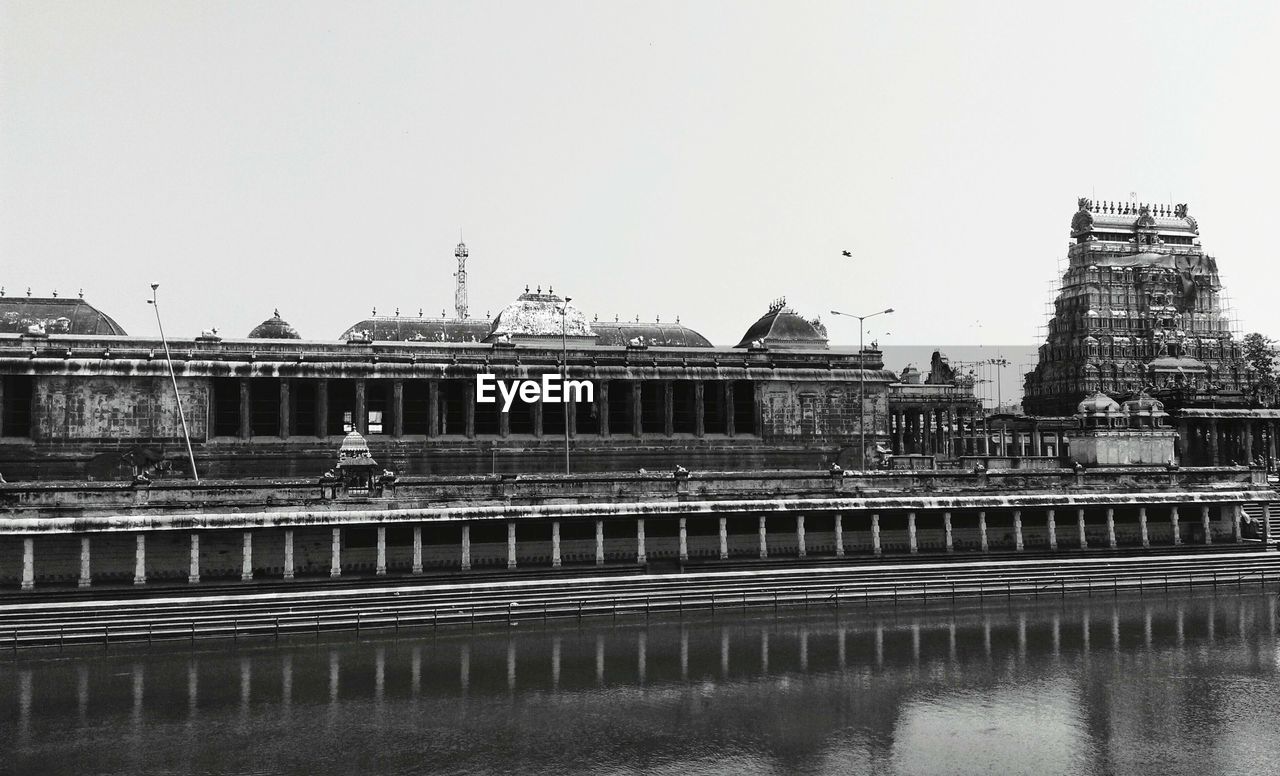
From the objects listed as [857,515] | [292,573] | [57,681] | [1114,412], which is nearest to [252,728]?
[57,681]

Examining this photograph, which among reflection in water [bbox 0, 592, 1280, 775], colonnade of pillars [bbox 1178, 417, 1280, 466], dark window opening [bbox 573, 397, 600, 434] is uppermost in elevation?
dark window opening [bbox 573, 397, 600, 434]

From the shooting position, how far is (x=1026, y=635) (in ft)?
141

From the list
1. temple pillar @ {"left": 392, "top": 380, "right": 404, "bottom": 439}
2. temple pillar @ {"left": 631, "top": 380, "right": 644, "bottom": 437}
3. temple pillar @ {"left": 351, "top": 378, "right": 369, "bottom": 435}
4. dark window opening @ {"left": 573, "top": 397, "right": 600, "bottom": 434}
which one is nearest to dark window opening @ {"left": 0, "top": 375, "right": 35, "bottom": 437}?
temple pillar @ {"left": 351, "top": 378, "right": 369, "bottom": 435}

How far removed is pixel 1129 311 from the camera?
112188 mm

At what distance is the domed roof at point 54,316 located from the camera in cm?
6975

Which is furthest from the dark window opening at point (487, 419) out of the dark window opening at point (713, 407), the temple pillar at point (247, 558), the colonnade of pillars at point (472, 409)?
the temple pillar at point (247, 558)

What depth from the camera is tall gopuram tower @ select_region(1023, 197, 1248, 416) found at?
109 meters

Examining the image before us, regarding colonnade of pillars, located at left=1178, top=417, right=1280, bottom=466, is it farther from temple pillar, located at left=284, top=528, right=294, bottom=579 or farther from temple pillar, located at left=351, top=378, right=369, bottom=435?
temple pillar, located at left=284, top=528, right=294, bottom=579

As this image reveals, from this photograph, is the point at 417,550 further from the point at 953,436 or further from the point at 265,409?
the point at 953,436

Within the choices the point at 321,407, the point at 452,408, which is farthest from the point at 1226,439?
the point at 321,407

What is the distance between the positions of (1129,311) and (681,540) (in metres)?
78.4

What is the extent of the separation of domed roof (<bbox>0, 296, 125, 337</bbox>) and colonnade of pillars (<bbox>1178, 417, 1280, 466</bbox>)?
7720 centimetres

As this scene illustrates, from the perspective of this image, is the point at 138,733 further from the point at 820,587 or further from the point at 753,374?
the point at 753,374

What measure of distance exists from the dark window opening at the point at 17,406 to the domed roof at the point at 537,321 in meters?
28.9
